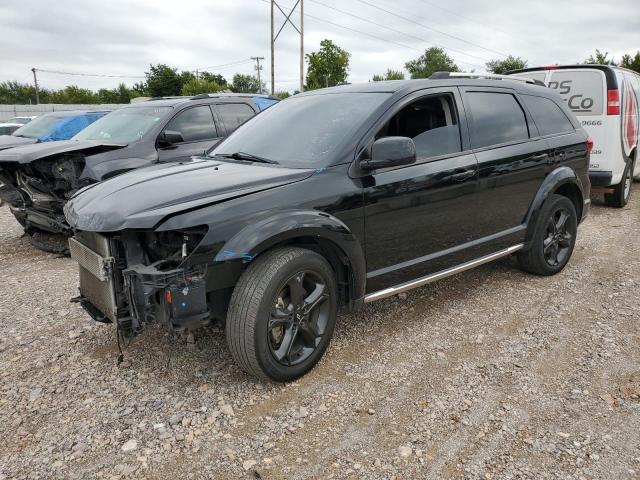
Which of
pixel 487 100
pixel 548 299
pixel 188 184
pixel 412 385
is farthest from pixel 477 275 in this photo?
pixel 188 184

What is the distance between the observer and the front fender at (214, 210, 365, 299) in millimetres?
2727

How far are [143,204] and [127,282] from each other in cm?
44

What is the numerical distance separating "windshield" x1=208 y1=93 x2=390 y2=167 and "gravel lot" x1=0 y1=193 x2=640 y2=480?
136 cm

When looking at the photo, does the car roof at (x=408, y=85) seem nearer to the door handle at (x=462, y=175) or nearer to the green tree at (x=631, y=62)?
the door handle at (x=462, y=175)

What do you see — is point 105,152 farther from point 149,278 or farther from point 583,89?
point 583,89

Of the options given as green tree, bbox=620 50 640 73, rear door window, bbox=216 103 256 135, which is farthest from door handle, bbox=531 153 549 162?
green tree, bbox=620 50 640 73

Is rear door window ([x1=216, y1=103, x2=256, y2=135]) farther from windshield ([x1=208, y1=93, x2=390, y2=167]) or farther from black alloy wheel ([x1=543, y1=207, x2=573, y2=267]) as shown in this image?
black alloy wheel ([x1=543, y1=207, x2=573, y2=267])

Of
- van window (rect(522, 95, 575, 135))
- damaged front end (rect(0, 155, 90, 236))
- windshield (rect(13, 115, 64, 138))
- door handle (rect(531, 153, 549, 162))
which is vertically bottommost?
damaged front end (rect(0, 155, 90, 236))

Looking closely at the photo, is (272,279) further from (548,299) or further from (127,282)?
(548,299)

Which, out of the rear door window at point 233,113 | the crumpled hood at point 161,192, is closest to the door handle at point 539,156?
the crumpled hood at point 161,192

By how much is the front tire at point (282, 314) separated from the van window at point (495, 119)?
1828 mm

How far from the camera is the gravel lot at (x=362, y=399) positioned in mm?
2482

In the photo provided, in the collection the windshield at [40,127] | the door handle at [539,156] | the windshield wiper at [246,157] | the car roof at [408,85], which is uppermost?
the car roof at [408,85]

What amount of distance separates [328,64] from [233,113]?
29.6 m
